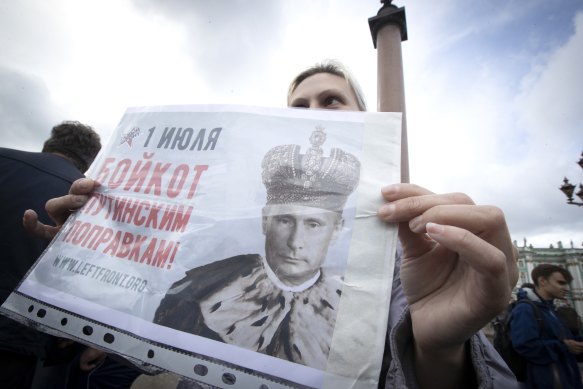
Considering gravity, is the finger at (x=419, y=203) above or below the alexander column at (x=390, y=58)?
below

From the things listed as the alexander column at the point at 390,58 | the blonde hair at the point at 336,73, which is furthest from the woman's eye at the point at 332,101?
the alexander column at the point at 390,58

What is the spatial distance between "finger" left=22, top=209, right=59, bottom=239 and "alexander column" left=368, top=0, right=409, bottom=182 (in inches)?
184

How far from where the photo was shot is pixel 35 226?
1.24 metres

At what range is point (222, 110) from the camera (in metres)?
1.02

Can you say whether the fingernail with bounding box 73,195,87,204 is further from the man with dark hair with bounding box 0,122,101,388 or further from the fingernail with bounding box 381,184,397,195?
the fingernail with bounding box 381,184,397,195

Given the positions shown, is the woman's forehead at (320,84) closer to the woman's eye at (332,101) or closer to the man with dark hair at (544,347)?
the woman's eye at (332,101)

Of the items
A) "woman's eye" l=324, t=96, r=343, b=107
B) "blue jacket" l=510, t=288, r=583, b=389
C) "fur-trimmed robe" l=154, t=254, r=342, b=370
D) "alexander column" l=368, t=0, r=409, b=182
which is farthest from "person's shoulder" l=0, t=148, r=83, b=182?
"alexander column" l=368, t=0, r=409, b=182

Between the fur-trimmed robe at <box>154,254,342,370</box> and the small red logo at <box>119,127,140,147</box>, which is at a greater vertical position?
the small red logo at <box>119,127,140,147</box>

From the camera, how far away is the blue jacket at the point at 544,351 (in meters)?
2.36

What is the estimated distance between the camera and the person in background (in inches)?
23.3

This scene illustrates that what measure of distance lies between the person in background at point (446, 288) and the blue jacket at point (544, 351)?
2.36m

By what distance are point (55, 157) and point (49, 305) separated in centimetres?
127

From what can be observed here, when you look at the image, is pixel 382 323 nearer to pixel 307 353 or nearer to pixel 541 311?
pixel 307 353

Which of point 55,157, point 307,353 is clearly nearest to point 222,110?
point 307,353
